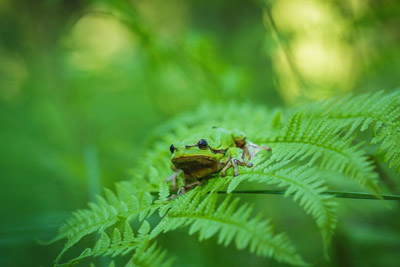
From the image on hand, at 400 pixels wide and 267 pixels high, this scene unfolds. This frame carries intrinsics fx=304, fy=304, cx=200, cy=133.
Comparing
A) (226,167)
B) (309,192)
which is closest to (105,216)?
(226,167)

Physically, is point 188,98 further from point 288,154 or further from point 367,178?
point 367,178

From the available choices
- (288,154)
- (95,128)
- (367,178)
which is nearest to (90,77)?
(95,128)

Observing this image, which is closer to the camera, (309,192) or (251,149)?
(309,192)

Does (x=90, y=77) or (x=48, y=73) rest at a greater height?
(x=48, y=73)

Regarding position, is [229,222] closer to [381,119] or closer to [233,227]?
[233,227]

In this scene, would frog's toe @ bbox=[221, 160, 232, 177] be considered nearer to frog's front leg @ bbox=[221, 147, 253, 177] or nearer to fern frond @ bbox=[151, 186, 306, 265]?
frog's front leg @ bbox=[221, 147, 253, 177]

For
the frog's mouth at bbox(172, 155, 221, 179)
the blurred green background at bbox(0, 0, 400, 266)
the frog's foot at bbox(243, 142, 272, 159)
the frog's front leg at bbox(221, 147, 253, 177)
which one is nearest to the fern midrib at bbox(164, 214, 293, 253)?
the frog's front leg at bbox(221, 147, 253, 177)
